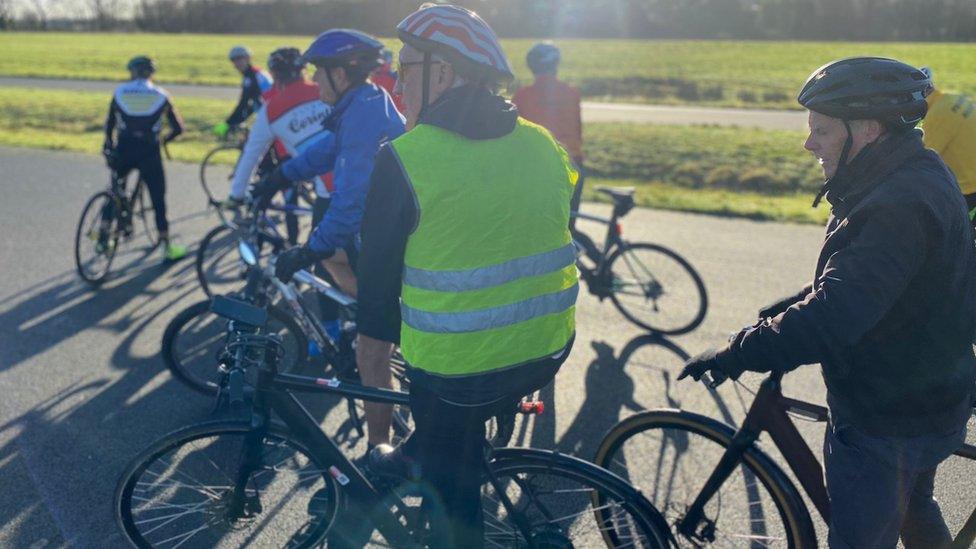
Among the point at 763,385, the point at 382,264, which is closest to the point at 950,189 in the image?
the point at 763,385

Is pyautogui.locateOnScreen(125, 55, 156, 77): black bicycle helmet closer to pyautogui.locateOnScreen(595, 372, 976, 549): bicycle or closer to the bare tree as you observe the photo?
pyautogui.locateOnScreen(595, 372, 976, 549): bicycle

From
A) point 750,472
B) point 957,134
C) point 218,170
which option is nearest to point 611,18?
point 218,170

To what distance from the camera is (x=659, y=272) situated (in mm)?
5852

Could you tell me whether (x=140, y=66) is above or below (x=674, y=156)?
above

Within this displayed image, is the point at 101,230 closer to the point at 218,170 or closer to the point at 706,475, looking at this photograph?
the point at 218,170

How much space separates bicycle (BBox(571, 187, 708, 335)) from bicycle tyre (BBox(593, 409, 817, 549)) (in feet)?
6.31

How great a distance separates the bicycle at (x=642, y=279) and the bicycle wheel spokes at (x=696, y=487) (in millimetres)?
1954

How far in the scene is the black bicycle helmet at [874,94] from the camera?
2211 millimetres

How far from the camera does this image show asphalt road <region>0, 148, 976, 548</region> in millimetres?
3844

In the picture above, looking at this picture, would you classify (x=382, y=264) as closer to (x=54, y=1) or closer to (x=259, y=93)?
(x=259, y=93)

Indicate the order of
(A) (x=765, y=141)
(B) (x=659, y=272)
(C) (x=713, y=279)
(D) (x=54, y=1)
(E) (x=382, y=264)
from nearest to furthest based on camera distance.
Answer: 1. (E) (x=382, y=264)
2. (B) (x=659, y=272)
3. (C) (x=713, y=279)
4. (A) (x=765, y=141)
5. (D) (x=54, y=1)

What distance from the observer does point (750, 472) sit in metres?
2.92

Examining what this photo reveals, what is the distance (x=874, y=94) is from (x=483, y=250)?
4.10 feet

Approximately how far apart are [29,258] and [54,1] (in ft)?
290
